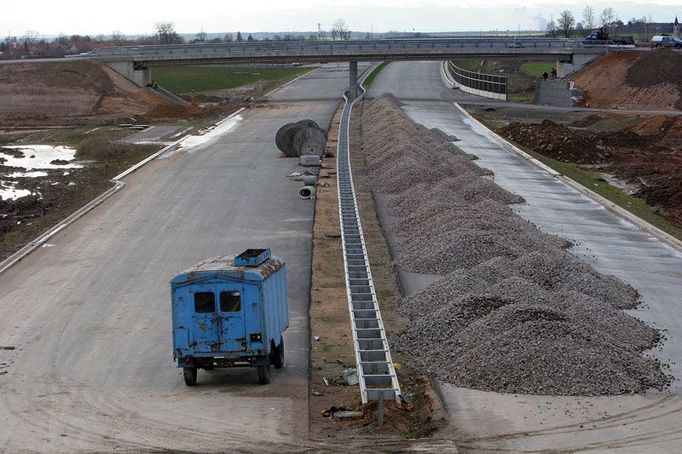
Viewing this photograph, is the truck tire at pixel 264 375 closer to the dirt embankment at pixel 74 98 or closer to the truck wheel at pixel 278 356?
the truck wheel at pixel 278 356

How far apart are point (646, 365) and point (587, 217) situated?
66.2 ft

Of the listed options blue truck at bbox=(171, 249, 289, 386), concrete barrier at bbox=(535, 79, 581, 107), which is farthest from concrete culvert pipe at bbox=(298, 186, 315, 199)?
concrete barrier at bbox=(535, 79, 581, 107)

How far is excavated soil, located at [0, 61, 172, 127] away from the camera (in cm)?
9069


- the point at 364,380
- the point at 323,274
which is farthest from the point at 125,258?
the point at 364,380

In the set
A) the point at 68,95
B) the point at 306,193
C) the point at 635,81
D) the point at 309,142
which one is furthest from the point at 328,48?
the point at 306,193

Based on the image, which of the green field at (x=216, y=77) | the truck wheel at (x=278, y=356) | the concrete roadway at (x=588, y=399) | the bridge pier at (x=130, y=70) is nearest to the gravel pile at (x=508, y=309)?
the concrete roadway at (x=588, y=399)

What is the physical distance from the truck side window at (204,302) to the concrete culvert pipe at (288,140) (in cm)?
4021

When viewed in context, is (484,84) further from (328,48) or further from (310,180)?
(310,180)

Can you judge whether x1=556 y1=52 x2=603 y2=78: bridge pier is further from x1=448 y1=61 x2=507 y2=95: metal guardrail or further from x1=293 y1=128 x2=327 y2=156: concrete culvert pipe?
x1=293 y1=128 x2=327 y2=156: concrete culvert pipe

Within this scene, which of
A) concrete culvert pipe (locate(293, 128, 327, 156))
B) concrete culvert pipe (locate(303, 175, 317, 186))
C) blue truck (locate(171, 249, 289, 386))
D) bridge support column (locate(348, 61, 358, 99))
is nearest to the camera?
blue truck (locate(171, 249, 289, 386))

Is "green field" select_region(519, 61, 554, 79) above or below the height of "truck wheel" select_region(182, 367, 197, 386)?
below

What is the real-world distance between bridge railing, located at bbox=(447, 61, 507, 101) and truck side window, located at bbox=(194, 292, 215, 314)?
8427 cm

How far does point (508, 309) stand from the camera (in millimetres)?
23078

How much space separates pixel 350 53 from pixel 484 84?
48.3 feet
